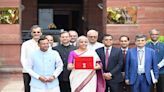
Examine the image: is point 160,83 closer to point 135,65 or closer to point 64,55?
point 135,65

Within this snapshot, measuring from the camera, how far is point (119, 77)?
28.6 feet

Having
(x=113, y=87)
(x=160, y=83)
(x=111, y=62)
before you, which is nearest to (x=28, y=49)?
(x=111, y=62)

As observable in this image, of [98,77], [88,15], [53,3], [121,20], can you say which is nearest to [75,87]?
[98,77]

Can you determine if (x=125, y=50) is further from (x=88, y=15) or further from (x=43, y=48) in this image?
(x=88, y=15)

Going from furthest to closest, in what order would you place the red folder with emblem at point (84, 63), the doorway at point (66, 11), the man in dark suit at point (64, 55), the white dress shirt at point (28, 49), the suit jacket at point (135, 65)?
the doorway at point (66, 11) → the suit jacket at point (135, 65) → the man in dark suit at point (64, 55) → the white dress shirt at point (28, 49) → the red folder with emblem at point (84, 63)

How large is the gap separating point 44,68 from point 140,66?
1.88 metres

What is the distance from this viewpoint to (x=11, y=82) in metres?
13.9

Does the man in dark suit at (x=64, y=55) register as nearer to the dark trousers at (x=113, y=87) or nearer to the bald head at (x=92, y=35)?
the bald head at (x=92, y=35)

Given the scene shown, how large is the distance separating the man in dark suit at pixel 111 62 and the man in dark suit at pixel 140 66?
0.21m

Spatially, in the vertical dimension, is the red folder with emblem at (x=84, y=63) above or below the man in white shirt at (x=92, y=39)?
below

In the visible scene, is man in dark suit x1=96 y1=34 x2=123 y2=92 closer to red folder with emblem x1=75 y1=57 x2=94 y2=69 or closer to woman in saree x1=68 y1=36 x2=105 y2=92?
woman in saree x1=68 y1=36 x2=105 y2=92

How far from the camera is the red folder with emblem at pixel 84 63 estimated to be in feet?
27.0

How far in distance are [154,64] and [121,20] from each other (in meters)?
7.02

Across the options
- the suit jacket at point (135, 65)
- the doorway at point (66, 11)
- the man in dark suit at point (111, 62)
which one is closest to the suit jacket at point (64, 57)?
the man in dark suit at point (111, 62)
